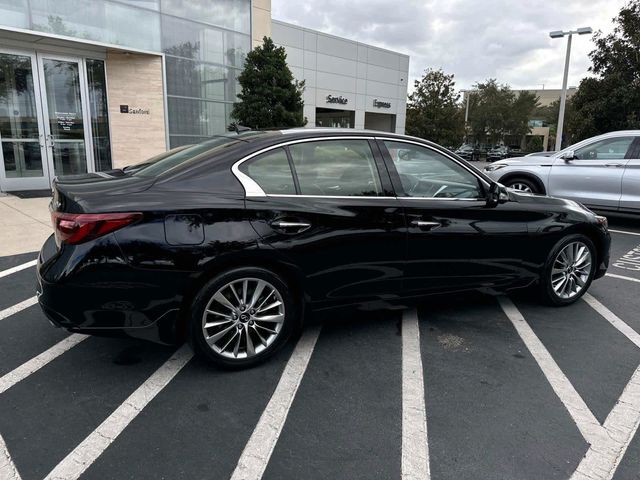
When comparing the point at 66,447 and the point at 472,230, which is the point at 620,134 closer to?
the point at 472,230

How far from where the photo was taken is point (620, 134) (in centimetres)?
827

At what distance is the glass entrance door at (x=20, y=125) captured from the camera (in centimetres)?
996

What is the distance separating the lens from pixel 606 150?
841 cm

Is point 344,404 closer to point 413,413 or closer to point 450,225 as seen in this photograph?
point 413,413

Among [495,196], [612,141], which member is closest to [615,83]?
[612,141]

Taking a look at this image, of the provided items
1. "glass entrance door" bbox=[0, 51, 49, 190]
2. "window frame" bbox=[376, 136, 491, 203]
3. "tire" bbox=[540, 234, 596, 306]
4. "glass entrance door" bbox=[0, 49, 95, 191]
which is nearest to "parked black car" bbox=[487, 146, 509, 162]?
"glass entrance door" bbox=[0, 49, 95, 191]

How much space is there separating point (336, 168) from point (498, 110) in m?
60.1

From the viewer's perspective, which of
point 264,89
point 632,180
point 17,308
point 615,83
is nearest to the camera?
point 17,308

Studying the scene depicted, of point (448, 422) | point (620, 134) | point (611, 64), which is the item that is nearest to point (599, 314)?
point (448, 422)

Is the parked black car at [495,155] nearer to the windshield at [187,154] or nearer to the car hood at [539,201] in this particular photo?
the car hood at [539,201]

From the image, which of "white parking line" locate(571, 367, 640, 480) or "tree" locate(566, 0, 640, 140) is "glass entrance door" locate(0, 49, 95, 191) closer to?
"white parking line" locate(571, 367, 640, 480)

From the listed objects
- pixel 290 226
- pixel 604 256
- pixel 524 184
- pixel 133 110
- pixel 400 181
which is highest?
pixel 133 110

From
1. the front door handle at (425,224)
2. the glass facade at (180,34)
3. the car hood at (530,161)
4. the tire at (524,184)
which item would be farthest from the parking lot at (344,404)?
the glass facade at (180,34)

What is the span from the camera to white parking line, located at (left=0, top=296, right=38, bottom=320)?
4070mm
